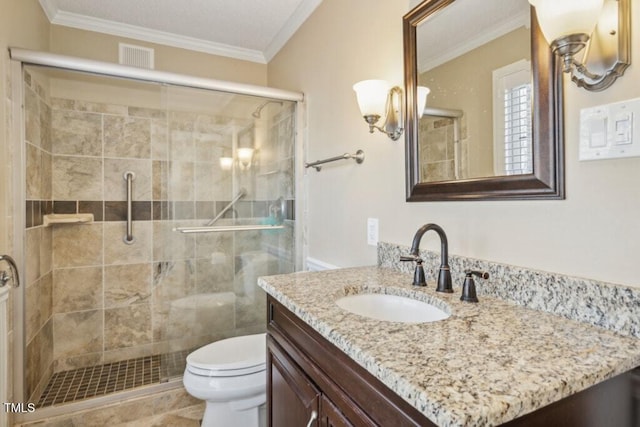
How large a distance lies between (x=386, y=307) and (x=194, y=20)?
90.7 inches

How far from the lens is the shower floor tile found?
6.33 ft

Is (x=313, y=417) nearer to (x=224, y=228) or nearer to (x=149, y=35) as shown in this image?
(x=224, y=228)

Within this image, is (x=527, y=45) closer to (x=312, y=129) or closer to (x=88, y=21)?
(x=312, y=129)

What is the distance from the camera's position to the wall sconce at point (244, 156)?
7.02 feet

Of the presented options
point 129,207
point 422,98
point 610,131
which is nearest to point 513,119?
point 610,131

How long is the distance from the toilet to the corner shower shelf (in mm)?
1298

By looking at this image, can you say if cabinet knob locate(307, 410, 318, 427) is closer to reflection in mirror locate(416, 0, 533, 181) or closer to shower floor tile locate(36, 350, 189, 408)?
reflection in mirror locate(416, 0, 533, 181)

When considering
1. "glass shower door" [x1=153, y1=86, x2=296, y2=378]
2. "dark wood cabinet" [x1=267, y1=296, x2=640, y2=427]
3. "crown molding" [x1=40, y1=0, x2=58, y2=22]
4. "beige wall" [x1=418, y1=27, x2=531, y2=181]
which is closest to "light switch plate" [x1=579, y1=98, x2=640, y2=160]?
"beige wall" [x1=418, y1=27, x2=531, y2=181]

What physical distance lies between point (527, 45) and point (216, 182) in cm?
172

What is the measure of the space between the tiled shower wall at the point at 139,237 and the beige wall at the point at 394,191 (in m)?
0.40

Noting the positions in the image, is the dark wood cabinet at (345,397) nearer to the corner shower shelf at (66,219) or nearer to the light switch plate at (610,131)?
the light switch plate at (610,131)

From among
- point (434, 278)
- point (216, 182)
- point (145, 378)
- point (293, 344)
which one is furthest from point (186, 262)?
point (434, 278)

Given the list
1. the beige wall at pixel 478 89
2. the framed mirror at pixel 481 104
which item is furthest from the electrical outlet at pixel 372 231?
the beige wall at pixel 478 89

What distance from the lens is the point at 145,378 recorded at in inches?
84.4
